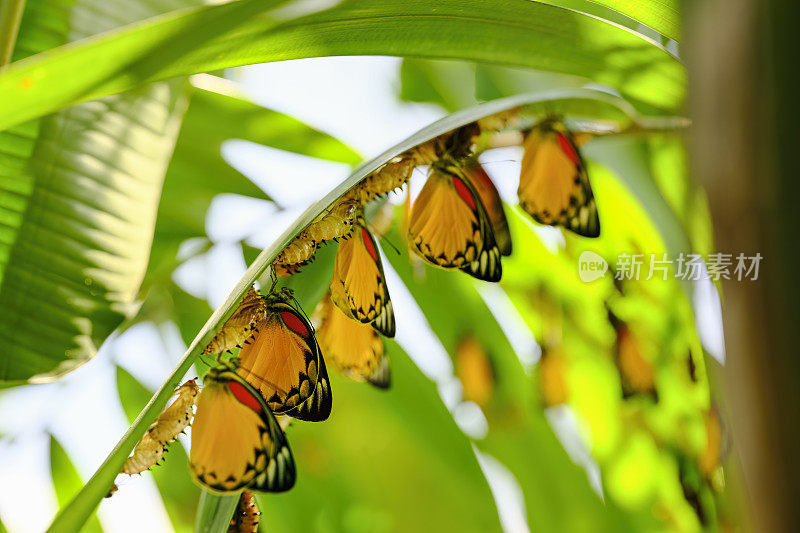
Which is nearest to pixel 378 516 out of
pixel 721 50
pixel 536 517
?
pixel 536 517

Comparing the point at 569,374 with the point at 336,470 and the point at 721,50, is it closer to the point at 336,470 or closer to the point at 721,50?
the point at 336,470

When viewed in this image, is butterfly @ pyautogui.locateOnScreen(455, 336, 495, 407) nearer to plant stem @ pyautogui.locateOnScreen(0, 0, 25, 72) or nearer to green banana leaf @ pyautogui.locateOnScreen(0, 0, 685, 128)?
green banana leaf @ pyautogui.locateOnScreen(0, 0, 685, 128)

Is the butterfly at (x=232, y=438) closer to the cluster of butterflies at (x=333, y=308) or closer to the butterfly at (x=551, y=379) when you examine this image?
the cluster of butterflies at (x=333, y=308)

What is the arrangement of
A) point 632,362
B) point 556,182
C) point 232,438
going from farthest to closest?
1. point 632,362
2. point 556,182
3. point 232,438

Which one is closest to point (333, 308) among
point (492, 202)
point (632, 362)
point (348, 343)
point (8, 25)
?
point (348, 343)

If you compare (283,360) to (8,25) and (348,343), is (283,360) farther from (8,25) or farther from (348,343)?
(8,25)

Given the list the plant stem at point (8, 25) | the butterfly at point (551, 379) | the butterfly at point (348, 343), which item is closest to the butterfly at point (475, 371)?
the butterfly at point (551, 379)
